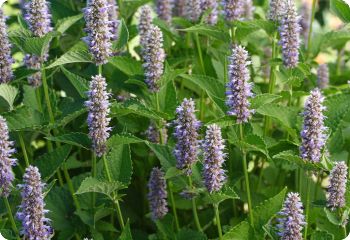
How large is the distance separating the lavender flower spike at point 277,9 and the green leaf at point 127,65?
2.52ft

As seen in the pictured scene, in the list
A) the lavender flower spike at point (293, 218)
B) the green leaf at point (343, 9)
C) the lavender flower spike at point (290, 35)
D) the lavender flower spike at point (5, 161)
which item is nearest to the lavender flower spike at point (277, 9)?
the lavender flower spike at point (290, 35)

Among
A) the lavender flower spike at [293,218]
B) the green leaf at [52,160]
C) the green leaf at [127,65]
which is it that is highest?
the green leaf at [127,65]

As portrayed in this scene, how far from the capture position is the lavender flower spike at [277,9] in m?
4.06

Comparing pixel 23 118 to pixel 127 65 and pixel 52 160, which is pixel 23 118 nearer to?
pixel 52 160

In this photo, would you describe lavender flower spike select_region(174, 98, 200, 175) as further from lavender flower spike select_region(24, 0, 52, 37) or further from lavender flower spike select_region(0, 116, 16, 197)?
lavender flower spike select_region(24, 0, 52, 37)

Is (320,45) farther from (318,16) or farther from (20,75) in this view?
(318,16)

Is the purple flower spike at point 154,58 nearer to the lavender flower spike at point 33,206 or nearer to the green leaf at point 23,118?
the green leaf at point 23,118

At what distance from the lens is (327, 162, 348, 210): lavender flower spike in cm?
322

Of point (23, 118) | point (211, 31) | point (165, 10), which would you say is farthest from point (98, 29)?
point (165, 10)

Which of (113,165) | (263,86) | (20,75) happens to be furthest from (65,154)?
(263,86)

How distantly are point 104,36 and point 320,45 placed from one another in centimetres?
161

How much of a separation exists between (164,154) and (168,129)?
90 centimetres

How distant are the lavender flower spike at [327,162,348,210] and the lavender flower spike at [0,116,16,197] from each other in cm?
138

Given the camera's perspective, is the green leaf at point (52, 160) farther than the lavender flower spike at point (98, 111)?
Yes
